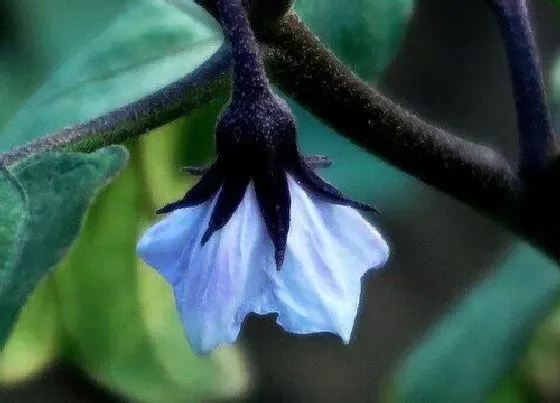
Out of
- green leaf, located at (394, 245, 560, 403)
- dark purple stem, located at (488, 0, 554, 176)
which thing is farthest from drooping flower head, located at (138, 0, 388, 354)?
green leaf, located at (394, 245, 560, 403)

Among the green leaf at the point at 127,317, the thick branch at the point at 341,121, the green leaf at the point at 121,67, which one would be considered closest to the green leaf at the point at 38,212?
the thick branch at the point at 341,121

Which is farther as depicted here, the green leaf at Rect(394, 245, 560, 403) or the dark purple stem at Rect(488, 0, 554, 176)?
the green leaf at Rect(394, 245, 560, 403)

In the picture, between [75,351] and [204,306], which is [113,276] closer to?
[75,351]

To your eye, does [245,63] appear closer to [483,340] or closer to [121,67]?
[121,67]

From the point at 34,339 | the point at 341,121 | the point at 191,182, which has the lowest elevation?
the point at 34,339

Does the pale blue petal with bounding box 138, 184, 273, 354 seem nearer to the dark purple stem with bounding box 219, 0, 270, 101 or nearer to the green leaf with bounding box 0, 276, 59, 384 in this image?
the dark purple stem with bounding box 219, 0, 270, 101

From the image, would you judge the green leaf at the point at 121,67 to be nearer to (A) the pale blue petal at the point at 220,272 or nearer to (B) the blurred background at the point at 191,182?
(B) the blurred background at the point at 191,182

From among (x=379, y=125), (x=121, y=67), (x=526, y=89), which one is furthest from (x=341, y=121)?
(x=121, y=67)

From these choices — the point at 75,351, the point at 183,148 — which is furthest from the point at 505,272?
the point at 75,351
